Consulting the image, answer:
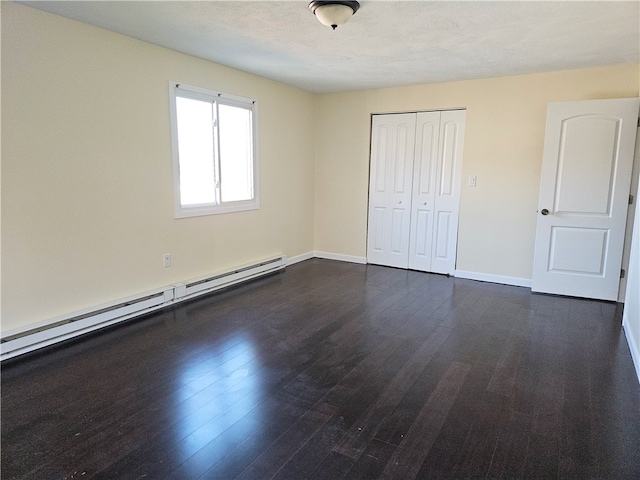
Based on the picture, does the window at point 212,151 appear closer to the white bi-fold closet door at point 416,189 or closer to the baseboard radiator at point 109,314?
the baseboard radiator at point 109,314

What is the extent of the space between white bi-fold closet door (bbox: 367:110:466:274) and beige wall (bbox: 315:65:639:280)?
124mm

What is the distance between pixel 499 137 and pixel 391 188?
1.48 metres

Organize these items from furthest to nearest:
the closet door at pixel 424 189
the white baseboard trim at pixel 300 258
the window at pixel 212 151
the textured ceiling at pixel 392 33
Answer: the white baseboard trim at pixel 300 258
the closet door at pixel 424 189
the window at pixel 212 151
the textured ceiling at pixel 392 33

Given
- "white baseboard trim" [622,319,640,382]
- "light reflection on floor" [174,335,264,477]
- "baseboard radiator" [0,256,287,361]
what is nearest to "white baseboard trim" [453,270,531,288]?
"white baseboard trim" [622,319,640,382]

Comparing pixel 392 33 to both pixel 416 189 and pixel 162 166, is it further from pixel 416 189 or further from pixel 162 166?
pixel 416 189

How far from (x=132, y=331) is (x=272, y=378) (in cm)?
145

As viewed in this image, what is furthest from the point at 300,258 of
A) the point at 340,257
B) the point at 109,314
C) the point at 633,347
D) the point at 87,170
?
the point at 633,347

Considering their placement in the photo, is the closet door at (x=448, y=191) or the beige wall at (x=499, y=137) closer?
the beige wall at (x=499, y=137)

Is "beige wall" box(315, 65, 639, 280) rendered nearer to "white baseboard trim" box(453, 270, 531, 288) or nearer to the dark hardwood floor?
"white baseboard trim" box(453, 270, 531, 288)

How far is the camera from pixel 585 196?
417 centimetres

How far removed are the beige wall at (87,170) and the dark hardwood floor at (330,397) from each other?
48cm

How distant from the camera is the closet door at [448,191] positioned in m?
4.98

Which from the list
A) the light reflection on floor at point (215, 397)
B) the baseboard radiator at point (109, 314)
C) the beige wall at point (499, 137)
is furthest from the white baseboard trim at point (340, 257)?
the light reflection on floor at point (215, 397)

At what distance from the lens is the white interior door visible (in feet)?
13.1
